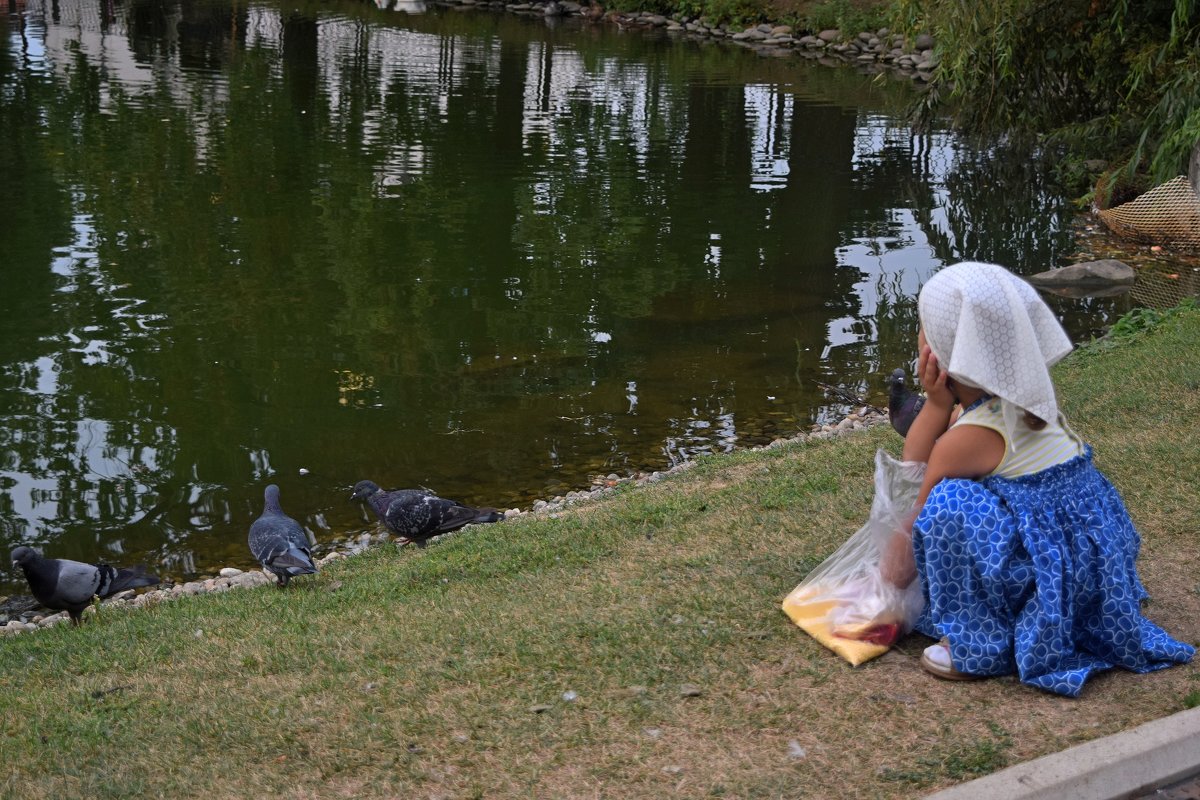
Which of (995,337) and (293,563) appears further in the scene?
(293,563)

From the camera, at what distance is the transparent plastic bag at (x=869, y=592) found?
4.31 m

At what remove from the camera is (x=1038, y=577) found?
156 inches

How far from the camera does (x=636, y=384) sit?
11.4 m

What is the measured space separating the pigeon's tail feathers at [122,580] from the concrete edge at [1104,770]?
4.95 meters

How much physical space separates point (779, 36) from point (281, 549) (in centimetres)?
3816

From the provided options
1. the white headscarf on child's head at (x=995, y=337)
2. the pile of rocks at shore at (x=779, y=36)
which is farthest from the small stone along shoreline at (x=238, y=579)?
the pile of rocks at shore at (x=779, y=36)

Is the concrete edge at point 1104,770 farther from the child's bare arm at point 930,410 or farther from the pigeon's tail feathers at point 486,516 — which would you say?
the pigeon's tail feathers at point 486,516

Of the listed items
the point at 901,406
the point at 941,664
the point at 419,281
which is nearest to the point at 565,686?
the point at 941,664

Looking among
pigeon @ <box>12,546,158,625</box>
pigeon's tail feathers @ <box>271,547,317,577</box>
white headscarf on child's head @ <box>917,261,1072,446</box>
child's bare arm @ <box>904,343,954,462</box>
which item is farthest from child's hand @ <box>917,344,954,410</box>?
pigeon @ <box>12,546,158,625</box>

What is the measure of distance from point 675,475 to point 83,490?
4.40 meters

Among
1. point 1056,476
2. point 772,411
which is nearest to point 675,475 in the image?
point 772,411

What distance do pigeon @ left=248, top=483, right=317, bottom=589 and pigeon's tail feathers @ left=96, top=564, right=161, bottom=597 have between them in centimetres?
73

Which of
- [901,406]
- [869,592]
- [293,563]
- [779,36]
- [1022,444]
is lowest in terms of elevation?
[293,563]

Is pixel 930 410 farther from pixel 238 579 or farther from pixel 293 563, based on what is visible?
pixel 238 579
